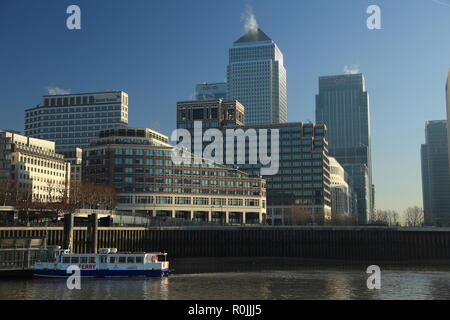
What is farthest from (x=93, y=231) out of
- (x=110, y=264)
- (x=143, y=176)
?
(x=143, y=176)

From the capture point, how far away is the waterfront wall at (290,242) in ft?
403

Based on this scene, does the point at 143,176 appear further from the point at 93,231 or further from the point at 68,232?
the point at 68,232

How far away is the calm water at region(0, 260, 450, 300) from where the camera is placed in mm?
63438

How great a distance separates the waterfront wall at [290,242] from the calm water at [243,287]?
113 feet

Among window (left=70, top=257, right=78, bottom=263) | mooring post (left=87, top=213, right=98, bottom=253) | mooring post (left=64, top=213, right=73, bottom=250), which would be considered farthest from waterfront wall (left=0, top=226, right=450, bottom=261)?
window (left=70, top=257, right=78, bottom=263)

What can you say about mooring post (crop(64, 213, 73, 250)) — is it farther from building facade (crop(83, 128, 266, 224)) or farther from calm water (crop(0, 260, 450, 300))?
building facade (crop(83, 128, 266, 224))

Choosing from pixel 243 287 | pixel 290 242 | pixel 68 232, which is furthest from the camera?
pixel 290 242

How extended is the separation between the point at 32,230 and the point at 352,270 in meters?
60.4

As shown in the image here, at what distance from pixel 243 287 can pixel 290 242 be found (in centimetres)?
5989

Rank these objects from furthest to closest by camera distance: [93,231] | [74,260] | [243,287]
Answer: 1. [93,231]
2. [74,260]
3. [243,287]

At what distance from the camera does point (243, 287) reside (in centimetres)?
7062

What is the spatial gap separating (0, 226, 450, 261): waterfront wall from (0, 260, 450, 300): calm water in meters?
34.5

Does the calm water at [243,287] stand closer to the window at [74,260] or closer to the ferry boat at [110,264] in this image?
the ferry boat at [110,264]

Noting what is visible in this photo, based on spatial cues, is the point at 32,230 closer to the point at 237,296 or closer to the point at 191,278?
the point at 191,278
